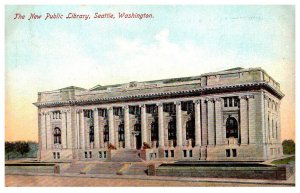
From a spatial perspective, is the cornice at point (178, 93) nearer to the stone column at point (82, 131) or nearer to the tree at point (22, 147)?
the stone column at point (82, 131)

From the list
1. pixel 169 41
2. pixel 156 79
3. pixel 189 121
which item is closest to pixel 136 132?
pixel 189 121

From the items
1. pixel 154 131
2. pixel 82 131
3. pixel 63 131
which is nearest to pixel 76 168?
pixel 82 131

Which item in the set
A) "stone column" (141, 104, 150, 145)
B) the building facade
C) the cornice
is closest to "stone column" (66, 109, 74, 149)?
the building facade

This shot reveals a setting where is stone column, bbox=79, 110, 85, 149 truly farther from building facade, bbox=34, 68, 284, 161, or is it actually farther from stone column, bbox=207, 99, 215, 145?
stone column, bbox=207, 99, 215, 145

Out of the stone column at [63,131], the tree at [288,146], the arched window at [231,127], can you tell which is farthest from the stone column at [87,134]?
the tree at [288,146]

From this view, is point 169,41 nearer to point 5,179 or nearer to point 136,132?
point 136,132

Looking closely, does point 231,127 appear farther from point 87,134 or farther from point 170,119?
point 87,134
